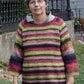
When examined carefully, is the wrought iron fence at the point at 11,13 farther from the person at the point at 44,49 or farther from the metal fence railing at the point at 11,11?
the person at the point at 44,49

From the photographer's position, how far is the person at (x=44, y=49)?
3.07 metres

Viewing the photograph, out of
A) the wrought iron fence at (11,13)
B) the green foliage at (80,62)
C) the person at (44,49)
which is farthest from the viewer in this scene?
the wrought iron fence at (11,13)

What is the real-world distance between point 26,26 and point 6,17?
6179 mm

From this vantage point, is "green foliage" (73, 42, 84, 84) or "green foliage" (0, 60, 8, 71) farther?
"green foliage" (0, 60, 8, 71)

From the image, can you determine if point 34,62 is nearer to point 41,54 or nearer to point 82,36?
point 41,54

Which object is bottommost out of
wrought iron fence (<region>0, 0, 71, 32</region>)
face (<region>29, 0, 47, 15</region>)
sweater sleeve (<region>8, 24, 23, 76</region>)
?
wrought iron fence (<region>0, 0, 71, 32</region>)

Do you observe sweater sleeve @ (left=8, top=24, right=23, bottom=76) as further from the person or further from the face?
the face

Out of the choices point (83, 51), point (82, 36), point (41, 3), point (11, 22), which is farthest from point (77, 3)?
point (41, 3)

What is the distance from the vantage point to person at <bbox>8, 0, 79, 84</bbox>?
10.1ft

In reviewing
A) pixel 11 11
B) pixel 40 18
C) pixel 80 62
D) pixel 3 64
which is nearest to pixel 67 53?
pixel 40 18

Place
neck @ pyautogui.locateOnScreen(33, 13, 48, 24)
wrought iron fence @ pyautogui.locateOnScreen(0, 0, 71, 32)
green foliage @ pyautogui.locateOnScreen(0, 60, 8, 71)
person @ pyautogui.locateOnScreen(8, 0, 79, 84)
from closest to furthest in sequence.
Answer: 1. person @ pyautogui.locateOnScreen(8, 0, 79, 84)
2. neck @ pyautogui.locateOnScreen(33, 13, 48, 24)
3. green foliage @ pyautogui.locateOnScreen(0, 60, 8, 71)
4. wrought iron fence @ pyautogui.locateOnScreen(0, 0, 71, 32)

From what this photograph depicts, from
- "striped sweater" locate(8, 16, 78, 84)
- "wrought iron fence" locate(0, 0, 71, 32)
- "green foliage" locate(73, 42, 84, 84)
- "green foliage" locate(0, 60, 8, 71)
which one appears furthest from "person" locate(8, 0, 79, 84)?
"wrought iron fence" locate(0, 0, 71, 32)

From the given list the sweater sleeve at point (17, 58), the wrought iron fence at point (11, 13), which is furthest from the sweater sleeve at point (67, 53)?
the wrought iron fence at point (11, 13)

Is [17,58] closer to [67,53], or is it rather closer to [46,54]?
[46,54]
